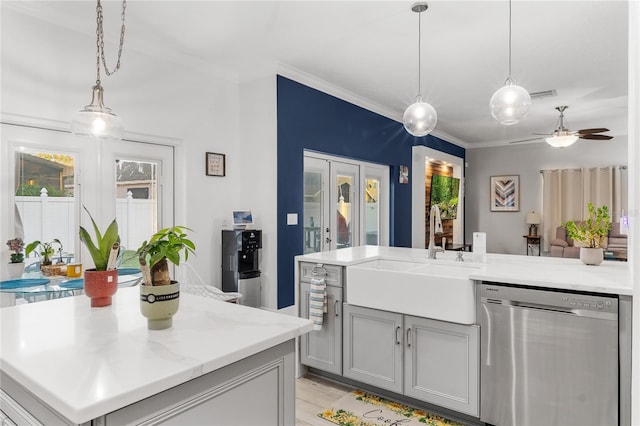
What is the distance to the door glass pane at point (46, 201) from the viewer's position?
9.51ft

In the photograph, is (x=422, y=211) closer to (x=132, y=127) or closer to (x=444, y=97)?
(x=444, y=97)

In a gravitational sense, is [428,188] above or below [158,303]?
above

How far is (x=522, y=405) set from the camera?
2129 millimetres

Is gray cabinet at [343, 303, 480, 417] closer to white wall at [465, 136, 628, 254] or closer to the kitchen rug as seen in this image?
the kitchen rug

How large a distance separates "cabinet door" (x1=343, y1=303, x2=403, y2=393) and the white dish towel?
0.54 ft

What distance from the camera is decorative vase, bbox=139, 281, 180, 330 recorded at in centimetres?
124

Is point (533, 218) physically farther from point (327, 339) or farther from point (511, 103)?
point (327, 339)

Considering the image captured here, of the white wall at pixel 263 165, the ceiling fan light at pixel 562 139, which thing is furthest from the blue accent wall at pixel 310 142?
the ceiling fan light at pixel 562 139

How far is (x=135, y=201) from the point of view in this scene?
12.0 ft

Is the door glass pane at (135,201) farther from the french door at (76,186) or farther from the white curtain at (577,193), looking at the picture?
the white curtain at (577,193)

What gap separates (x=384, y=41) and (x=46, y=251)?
333 centimetres

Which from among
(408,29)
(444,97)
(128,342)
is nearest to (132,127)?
(408,29)

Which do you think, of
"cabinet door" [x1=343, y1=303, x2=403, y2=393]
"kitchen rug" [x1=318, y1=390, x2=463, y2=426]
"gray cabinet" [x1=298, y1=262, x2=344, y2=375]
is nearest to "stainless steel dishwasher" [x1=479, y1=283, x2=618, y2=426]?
"kitchen rug" [x1=318, y1=390, x2=463, y2=426]

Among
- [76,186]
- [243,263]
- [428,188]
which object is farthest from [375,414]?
[428,188]
